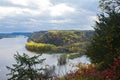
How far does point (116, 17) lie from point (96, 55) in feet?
10.5

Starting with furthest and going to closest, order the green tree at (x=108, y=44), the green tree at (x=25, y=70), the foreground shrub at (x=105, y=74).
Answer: the green tree at (x=25, y=70) → the green tree at (x=108, y=44) → the foreground shrub at (x=105, y=74)

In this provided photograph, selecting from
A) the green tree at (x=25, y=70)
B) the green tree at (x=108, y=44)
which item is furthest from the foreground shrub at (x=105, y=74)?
the green tree at (x=25, y=70)

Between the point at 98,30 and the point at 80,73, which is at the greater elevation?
the point at 98,30

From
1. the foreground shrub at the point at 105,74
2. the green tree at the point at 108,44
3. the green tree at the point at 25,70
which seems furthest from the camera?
the green tree at the point at 25,70

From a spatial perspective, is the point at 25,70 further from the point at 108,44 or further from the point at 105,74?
the point at 105,74

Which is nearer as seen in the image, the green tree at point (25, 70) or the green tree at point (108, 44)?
the green tree at point (108, 44)

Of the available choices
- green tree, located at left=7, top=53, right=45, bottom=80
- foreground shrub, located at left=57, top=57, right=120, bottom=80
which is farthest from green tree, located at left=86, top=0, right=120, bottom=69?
green tree, located at left=7, top=53, right=45, bottom=80

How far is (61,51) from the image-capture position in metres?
198

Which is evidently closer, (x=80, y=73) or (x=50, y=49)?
(x=80, y=73)

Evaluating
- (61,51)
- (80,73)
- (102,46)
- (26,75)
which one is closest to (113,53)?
(102,46)

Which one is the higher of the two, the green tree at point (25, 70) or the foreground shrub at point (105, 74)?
the foreground shrub at point (105, 74)

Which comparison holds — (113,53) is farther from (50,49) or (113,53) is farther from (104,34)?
(50,49)

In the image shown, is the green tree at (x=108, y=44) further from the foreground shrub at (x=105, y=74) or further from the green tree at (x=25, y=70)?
the green tree at (x=25, y=70)

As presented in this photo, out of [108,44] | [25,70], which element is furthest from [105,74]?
[25,70]
